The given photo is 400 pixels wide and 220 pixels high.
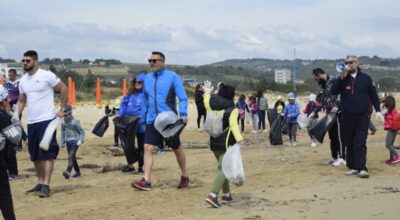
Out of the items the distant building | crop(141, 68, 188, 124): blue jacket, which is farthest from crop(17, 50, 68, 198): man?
the distant building

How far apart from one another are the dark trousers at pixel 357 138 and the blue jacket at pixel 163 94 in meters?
2.98

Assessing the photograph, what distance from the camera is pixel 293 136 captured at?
15.6m

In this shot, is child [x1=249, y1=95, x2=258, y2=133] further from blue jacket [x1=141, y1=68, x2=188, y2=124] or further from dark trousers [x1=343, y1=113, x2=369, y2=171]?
blue jacket [x1=141, y1=68, x2=188, y2=124]

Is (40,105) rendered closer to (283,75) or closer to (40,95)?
(40,95)

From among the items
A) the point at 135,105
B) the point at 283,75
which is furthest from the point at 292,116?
the point at 283,75

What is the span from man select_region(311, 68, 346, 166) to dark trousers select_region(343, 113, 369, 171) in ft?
1.17

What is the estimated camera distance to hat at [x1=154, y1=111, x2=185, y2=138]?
8.16 m

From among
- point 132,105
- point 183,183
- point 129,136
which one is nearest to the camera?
point 183,183

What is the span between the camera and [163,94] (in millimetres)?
8336

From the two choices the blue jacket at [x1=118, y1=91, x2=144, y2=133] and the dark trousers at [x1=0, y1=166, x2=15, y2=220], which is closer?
the dark trousers at [x1=0, y1=166, x2=15, y2=220]

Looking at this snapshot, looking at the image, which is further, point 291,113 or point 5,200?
point 291,113

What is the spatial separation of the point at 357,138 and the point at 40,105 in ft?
16.4

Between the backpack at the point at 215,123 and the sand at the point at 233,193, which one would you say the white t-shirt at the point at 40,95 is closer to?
the sand at the point at 233,193

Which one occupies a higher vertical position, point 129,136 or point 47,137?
point 47,137
